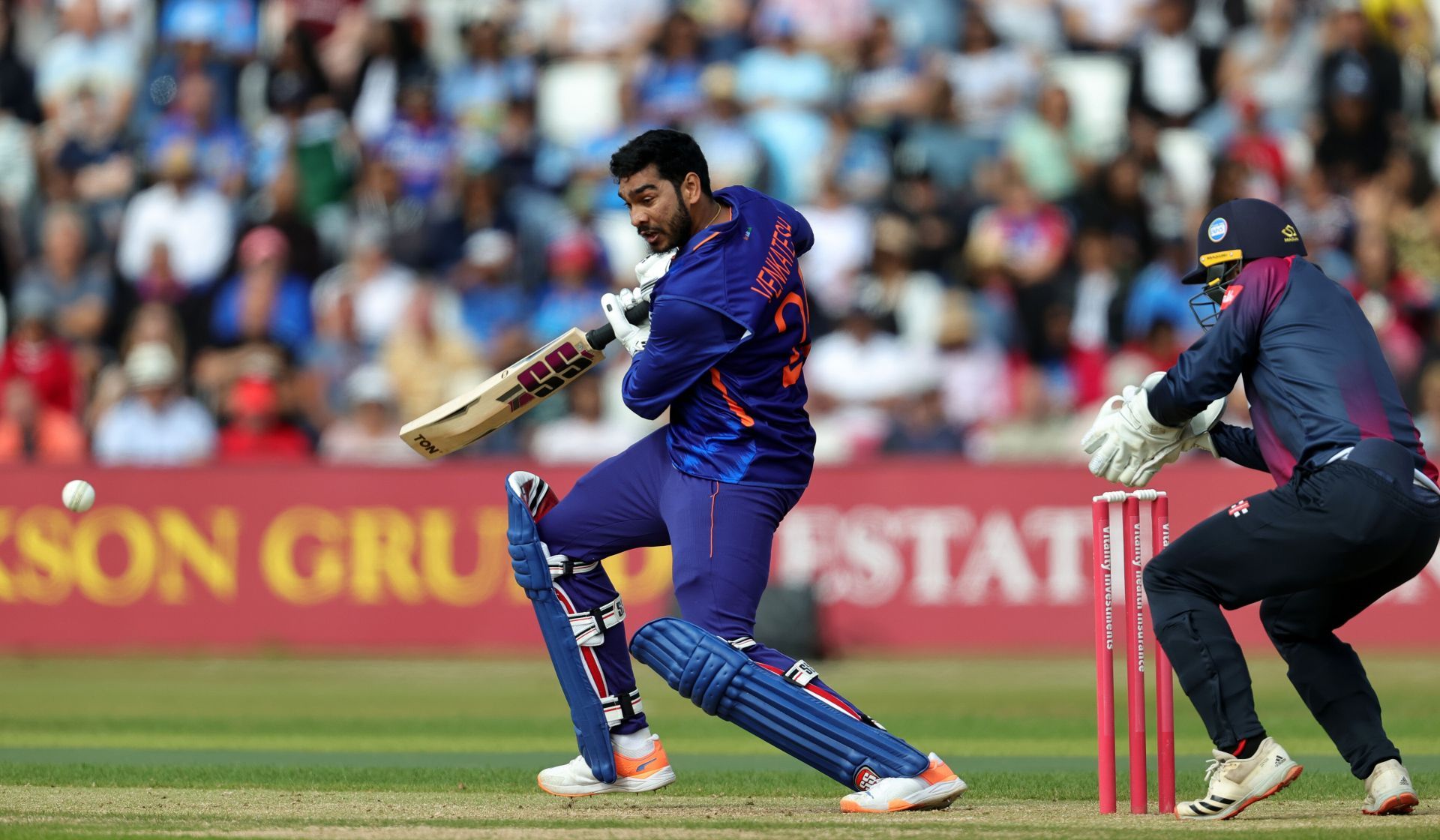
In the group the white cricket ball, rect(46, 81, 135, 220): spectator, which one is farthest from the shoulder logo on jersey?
rect(46, 81, 135, 220): spectator

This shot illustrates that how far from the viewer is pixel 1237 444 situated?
6.08 meters

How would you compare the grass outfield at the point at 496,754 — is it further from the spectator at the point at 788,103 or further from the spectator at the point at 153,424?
the spectator at the point at 788,103

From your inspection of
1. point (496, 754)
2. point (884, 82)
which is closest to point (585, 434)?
point (884, 82)

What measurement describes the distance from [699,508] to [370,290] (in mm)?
9212

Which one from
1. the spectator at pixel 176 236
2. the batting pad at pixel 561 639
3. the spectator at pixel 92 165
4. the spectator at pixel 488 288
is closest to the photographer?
the batting pad at pixel 561 639

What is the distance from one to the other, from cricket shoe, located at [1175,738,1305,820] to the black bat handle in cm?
223

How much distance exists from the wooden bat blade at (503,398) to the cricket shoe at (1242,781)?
242 centimetres

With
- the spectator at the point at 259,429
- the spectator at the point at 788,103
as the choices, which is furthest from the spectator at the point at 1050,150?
the spectator at the point at 259,429

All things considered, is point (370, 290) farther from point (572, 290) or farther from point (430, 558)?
point (430, 558)

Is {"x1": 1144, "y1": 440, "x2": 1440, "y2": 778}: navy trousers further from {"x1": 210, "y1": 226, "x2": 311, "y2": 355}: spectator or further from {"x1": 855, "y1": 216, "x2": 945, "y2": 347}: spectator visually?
{"x1": 210, "y1": 226, "x2": 311, "y2": 355}: spectator

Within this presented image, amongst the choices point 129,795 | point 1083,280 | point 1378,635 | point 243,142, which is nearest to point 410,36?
point 243,142

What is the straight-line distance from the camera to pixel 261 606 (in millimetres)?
12805

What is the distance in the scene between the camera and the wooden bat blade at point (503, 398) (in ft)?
21.9

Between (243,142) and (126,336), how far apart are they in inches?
86.7
